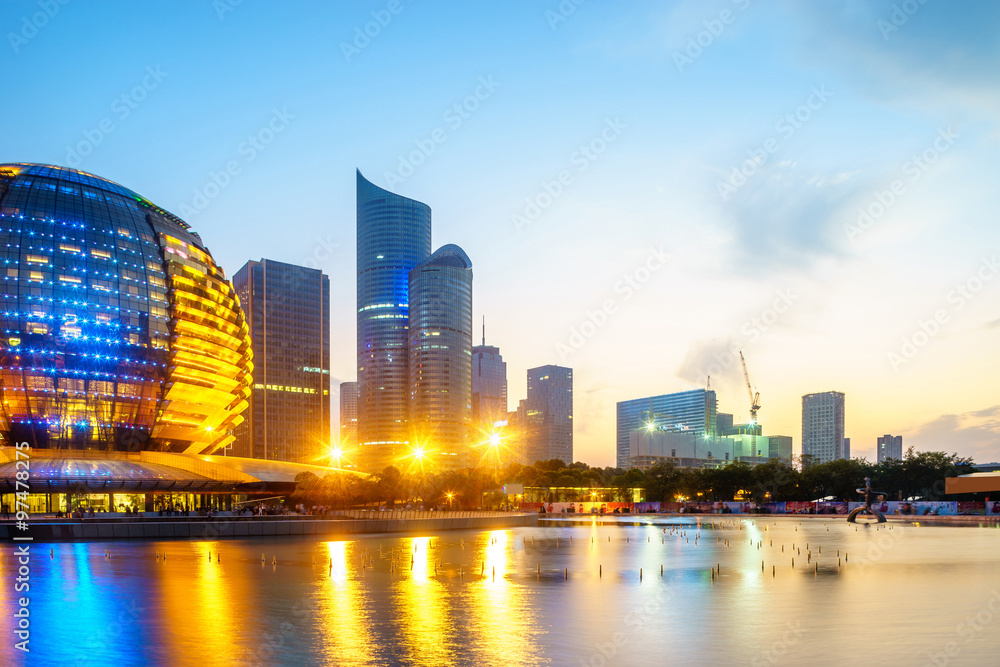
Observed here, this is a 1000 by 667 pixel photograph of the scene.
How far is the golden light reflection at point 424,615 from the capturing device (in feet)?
62.1

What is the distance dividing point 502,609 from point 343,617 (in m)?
5.01

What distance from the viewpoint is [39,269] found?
9981 centimetres

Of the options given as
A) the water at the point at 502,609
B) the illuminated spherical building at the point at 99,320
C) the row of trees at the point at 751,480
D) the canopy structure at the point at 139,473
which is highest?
the illuminated spherical building at the point at 99,320

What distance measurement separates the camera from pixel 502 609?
2533 centimetres

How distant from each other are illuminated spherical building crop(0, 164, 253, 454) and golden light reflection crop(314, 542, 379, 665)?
255ft

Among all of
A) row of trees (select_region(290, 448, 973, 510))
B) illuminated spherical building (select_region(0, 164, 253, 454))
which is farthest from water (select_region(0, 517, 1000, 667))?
row of trees (select_region(290, 448, 973, 510))

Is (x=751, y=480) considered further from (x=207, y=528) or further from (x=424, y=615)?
(x=424, y=615)

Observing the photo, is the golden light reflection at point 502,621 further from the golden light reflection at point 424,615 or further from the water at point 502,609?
the golden light reflection at point 424,615

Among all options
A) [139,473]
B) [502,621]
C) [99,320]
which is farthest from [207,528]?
[99,320]
